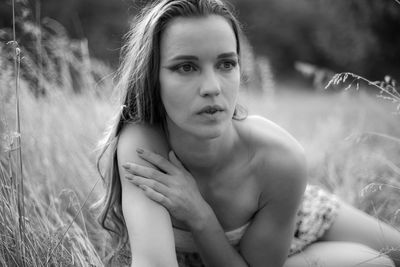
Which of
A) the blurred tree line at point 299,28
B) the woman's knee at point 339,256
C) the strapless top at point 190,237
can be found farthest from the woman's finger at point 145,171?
the blurred tree line at point 299,28

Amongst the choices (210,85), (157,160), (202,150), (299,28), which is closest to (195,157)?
(202,150)

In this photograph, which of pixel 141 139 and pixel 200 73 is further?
pixel 141 139

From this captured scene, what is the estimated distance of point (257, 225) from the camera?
2.12 metres

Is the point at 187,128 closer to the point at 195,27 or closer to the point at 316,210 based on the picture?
the point at 195,27

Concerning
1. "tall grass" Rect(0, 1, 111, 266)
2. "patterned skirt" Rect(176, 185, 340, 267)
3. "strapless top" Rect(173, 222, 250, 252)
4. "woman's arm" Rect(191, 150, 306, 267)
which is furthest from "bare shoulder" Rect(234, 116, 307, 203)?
"tall grass" Rect(0, 1, 111, 266)

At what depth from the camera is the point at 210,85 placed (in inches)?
72.5

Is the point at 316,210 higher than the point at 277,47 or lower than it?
lower

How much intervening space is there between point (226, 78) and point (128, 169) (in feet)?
1.52

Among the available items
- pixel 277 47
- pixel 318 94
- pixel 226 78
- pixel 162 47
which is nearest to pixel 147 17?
pixel 162 47

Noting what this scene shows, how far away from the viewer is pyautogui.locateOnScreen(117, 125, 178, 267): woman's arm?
1816mm

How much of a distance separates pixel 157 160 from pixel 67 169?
1.13 metres

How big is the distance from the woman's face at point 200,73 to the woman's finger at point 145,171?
→ 0.62 feet

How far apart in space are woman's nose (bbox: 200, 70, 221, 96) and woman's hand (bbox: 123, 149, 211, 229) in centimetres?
34

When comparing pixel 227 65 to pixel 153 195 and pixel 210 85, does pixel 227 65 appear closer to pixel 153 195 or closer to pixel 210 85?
pixel 210 85
